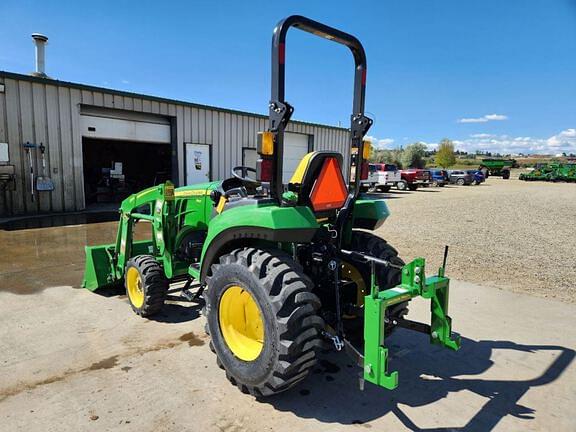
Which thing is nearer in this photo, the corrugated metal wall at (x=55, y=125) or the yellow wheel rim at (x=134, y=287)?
the yellow wheel rim at (x=134, y=287)

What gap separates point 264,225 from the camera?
8.30 feet

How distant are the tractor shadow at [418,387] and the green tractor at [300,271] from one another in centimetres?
28

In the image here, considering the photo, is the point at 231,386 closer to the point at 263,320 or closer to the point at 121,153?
the point at 263,320

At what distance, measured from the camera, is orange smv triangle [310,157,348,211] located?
2.95 metres

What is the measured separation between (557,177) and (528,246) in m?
38.1

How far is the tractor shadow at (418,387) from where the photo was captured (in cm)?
260

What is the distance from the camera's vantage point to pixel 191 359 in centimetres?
330

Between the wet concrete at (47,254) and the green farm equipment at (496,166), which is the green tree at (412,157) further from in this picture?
the wet concrete at (47,254)

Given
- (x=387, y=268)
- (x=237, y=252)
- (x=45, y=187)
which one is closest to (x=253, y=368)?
(x=237, y=252)

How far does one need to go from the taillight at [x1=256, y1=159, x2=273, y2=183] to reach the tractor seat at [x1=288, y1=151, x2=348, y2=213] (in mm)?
372

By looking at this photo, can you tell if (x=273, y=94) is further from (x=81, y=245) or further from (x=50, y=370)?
(x=81, y=245)

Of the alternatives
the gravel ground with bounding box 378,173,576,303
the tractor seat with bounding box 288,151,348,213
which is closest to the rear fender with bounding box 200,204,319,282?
the tractor seat with bounding box 288,151,348,213

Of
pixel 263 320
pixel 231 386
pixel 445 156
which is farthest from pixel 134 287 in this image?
pixel 445 156

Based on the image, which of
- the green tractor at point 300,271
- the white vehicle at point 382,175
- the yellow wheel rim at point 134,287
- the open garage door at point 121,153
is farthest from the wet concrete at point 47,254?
the white vehicle at point 382,175
